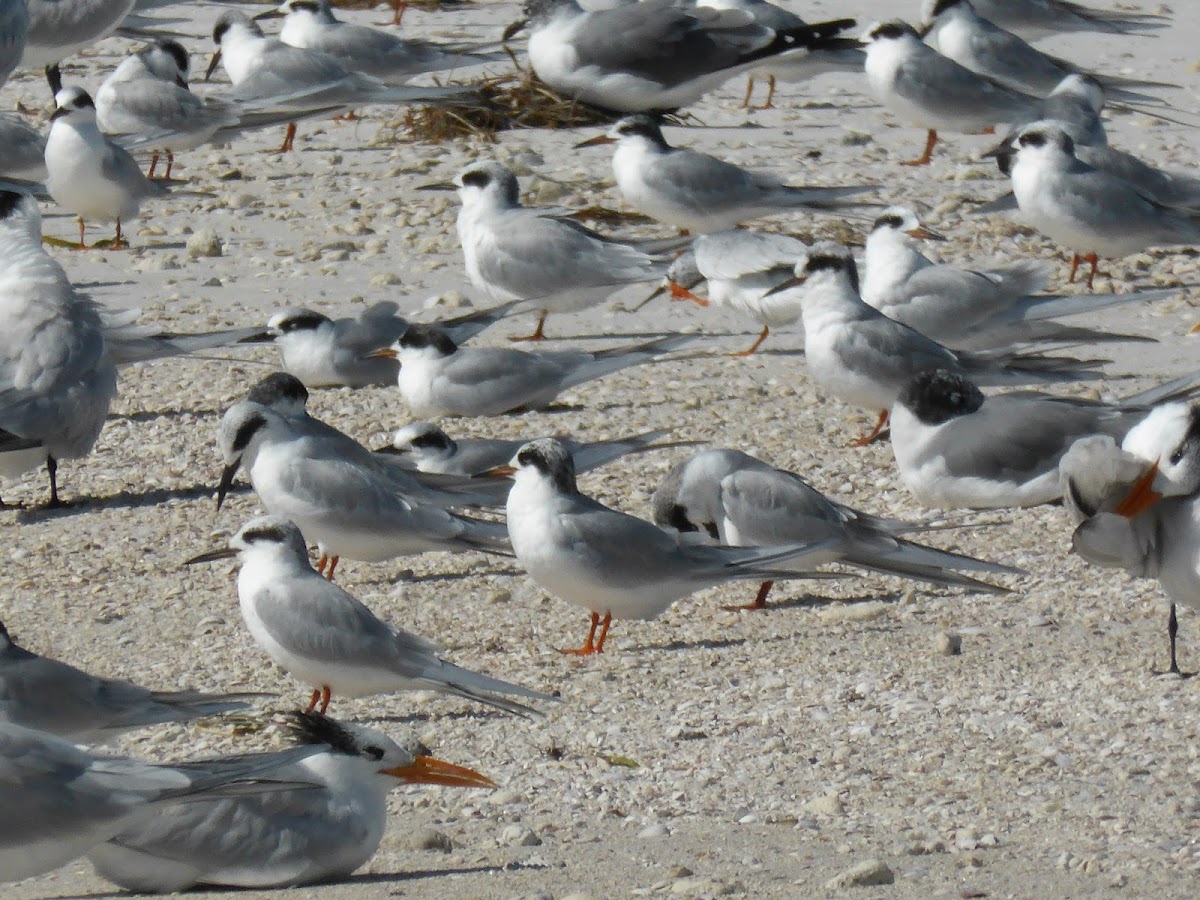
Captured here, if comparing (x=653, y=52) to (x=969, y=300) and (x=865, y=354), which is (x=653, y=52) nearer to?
(x=969, y=300)

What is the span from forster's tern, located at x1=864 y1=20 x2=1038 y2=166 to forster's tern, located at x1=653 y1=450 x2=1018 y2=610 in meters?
4.63

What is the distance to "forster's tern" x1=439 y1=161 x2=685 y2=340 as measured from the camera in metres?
8.16

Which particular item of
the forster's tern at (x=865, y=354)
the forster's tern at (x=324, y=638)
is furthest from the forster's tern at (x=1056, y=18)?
the forster's tern at (x=324, y=638)

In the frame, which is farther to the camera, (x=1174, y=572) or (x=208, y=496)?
(x=208, y=496)

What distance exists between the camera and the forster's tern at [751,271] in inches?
305

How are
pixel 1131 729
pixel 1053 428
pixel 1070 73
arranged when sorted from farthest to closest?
pixel 1070 73 → pixel 1053 428 → pixel 1131 729

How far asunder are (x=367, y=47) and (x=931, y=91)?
291 cm

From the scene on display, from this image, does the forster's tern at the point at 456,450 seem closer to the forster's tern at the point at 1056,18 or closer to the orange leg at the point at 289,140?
the orange leg at the point at 289,140

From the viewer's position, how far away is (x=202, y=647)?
17.5ft

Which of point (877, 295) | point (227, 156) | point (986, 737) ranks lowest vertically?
point (227, 156)

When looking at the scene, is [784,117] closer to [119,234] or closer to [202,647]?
[119,234]

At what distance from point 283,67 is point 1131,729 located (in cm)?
747

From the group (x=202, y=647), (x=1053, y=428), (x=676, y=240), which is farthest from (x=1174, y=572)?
(x=676, y=240)

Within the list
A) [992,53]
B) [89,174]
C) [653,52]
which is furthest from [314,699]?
[992,53]
